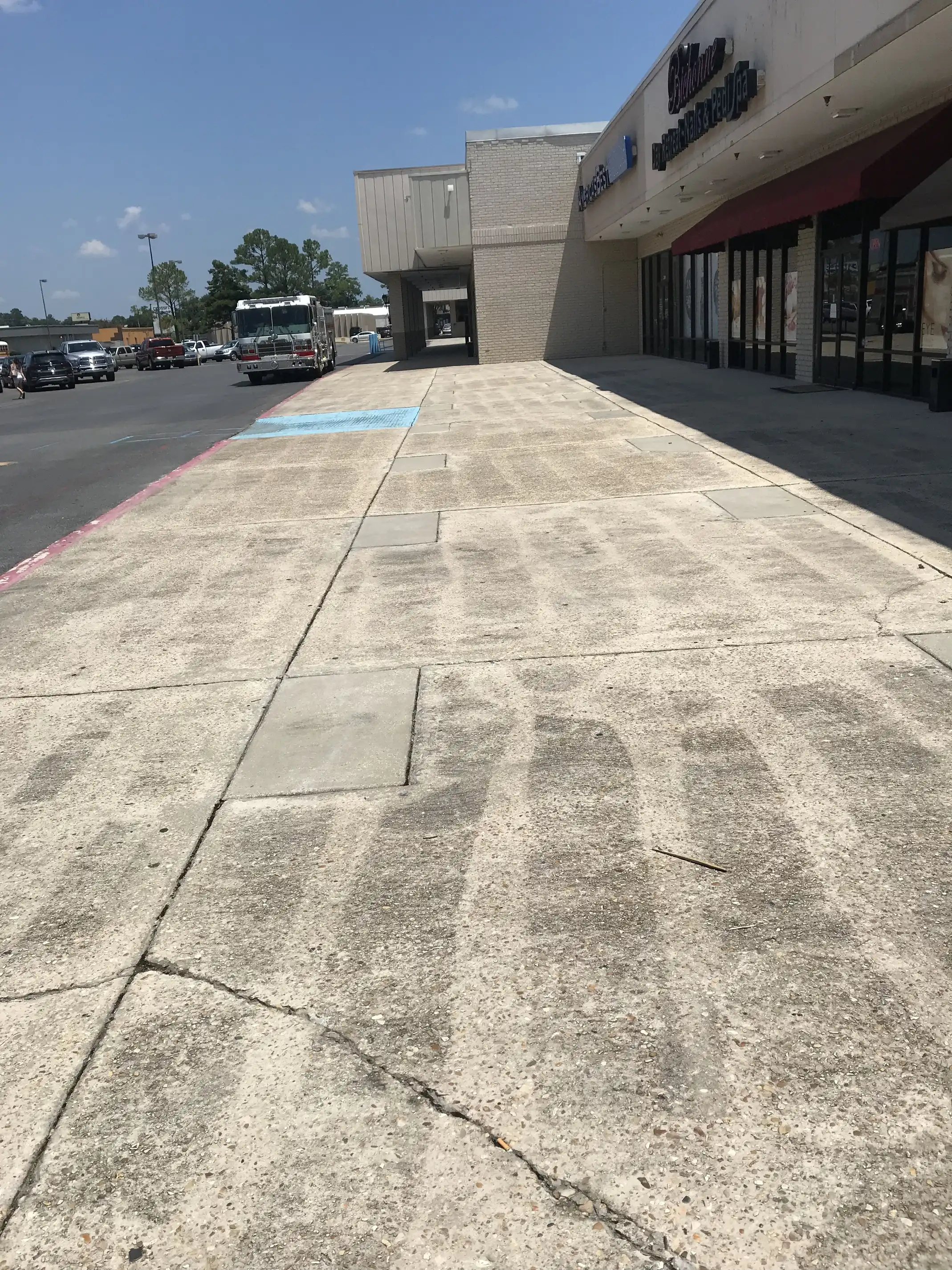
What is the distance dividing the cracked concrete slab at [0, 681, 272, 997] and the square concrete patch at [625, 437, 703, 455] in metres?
7.82

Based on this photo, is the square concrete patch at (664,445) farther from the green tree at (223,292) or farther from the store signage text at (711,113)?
the green tree at (223,292)

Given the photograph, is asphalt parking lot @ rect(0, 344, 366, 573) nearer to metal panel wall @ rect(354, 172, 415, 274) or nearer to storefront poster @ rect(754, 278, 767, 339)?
metal panel wall @ rect(354, 172, 415, 274)

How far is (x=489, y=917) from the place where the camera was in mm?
3348

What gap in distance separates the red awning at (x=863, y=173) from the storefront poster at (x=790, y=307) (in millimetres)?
1450

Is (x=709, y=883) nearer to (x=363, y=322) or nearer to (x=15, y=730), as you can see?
(x=15, y=730)

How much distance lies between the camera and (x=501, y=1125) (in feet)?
8.14

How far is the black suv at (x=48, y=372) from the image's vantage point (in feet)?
141

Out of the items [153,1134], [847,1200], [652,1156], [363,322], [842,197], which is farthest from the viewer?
[363,322]

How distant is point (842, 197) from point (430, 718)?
39.2 feet

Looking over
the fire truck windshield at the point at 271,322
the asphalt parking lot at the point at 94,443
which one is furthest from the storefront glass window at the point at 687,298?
the fire truck windshield at the point at 271,322

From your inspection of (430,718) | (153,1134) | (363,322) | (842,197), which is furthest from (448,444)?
(363,322)

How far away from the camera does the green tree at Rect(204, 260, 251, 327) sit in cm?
13425

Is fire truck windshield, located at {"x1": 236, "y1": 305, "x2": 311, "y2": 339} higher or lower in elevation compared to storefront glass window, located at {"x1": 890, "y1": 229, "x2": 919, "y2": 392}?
higher

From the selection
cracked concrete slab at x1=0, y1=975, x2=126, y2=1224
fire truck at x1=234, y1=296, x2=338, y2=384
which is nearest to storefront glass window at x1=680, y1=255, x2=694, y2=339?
fire truck at x1=234, y1=296, x2=338, y2=384
